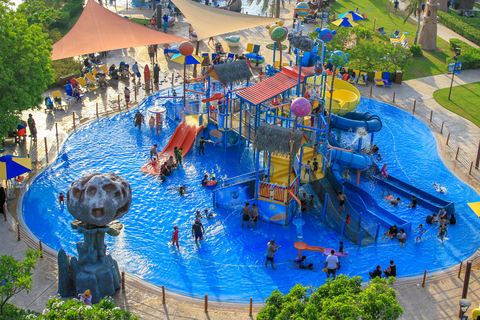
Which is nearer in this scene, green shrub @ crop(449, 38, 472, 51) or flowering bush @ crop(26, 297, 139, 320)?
flowering bush @ crop(26, 297, 139, 320)

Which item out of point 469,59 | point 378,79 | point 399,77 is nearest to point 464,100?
point 399,77

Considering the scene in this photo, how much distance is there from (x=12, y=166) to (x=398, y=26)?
44.0m

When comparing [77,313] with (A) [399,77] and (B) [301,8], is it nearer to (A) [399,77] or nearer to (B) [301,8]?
(B) [301,8]

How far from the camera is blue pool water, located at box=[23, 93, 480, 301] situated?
20.5 meters

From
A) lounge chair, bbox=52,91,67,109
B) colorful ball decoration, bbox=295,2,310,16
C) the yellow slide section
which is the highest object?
colorful ball decoration, bbox=295,2,310,16

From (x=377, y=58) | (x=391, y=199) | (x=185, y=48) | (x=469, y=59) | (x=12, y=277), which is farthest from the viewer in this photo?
(x=469, y=59)

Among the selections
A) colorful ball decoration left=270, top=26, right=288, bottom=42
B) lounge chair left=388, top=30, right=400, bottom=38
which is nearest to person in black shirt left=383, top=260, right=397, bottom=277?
colorful ball decoration left=270, top=26, right=288, bottom=42

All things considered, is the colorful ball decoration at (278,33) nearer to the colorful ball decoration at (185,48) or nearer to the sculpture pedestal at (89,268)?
the colorful ball decoration at (185,48)

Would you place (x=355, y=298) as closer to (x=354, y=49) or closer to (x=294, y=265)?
(x=294, y=265)

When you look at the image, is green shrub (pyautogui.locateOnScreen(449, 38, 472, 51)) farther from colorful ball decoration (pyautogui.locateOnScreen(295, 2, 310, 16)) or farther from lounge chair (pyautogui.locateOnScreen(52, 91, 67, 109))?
lounge chair (pyautogui.locateOnScreen(52, 91, 67, 109))

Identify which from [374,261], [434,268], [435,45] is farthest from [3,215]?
[435,45]

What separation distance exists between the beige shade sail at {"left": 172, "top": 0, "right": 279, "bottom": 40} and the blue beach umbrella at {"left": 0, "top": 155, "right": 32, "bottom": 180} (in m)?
16.7

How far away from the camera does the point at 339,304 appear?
39.9 ft

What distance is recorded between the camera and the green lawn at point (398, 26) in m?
42.8
